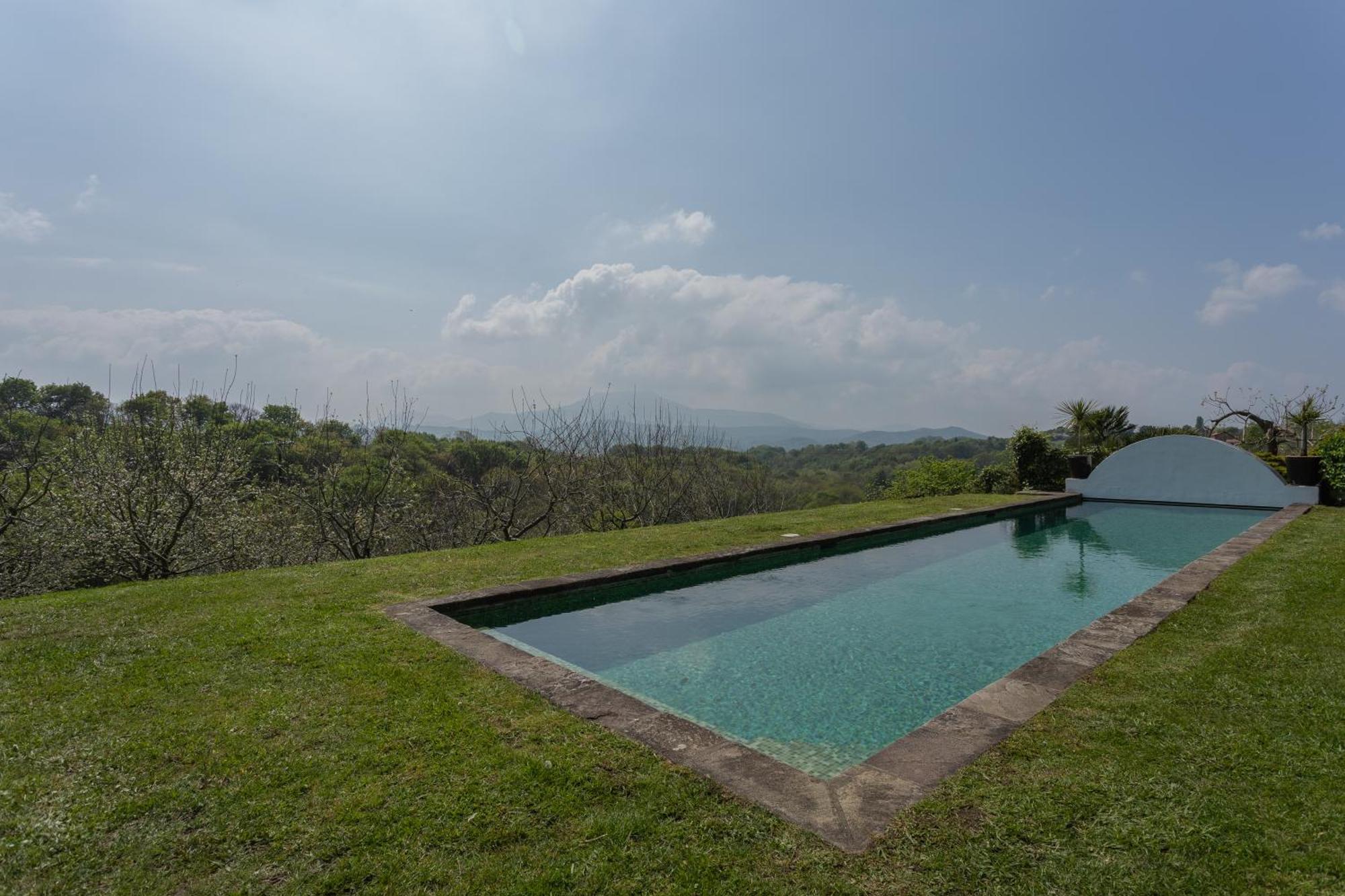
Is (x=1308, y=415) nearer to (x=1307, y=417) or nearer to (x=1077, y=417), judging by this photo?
(x=1307, y=417)

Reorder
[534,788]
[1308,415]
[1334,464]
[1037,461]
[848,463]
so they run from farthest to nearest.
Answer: [848,463]
[1037,461]
[1308,415]
[1334,464]
[534,788]

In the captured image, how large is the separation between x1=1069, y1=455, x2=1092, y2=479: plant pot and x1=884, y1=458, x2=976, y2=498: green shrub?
2221 mm

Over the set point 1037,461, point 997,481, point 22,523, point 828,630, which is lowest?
point 828,630

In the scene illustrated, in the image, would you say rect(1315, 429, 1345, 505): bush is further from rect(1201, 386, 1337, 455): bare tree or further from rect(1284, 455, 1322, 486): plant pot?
rect(1201, 386, 1337, 455): bare tree

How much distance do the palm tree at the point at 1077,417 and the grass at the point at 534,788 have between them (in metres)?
13.5

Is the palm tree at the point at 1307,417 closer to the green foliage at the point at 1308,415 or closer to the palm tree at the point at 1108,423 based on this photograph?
the green foliage at the point at 1308,415

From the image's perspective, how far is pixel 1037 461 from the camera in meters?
13.8

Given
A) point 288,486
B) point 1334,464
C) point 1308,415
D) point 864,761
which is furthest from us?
point 1308,415

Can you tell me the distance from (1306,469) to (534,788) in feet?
48.2

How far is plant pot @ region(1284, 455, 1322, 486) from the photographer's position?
10.5m

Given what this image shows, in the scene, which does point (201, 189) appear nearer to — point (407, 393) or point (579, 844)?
point (407, 393)

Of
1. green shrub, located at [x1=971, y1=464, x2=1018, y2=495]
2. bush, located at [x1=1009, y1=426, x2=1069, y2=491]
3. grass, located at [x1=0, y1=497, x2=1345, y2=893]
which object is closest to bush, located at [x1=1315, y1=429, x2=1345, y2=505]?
bush, located at [x1=1009, y1=426, x2=1069, y2=491]

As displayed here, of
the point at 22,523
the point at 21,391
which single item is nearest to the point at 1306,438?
the point at 22,523

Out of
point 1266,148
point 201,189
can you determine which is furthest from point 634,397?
point 1266,148
